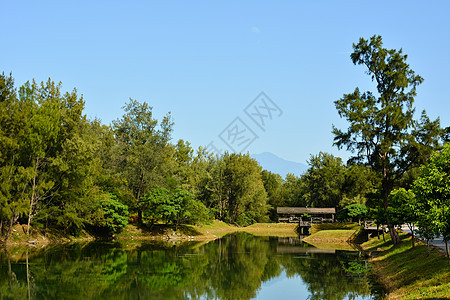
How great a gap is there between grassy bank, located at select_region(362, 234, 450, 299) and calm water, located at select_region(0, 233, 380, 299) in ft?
4.34

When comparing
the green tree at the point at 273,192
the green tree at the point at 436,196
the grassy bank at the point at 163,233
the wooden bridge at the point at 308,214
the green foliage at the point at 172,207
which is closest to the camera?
the green tree at the point at 436,196

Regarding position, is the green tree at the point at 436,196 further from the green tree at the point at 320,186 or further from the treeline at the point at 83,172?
the green tree at the point at 320,186

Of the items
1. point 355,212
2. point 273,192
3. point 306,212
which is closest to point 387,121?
point 355,212

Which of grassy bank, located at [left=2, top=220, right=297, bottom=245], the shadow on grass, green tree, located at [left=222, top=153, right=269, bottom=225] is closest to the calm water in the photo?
grassy bank, located at [left=2, top=220, right=297, bottom=245]

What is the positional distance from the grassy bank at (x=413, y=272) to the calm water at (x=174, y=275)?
1323 mm

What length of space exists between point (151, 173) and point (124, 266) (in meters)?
28.3

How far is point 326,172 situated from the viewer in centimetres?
3566

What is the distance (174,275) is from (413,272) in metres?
14.0

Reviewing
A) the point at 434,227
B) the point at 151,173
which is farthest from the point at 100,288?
the point at 151,173

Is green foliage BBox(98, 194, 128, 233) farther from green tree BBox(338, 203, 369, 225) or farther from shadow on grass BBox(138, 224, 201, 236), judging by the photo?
green tree BBox(338, 203, 369, 225)

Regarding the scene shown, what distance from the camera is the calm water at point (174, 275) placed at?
20.8 meters

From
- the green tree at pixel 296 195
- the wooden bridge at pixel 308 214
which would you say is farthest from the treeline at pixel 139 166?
the green tree at pixel 296 195

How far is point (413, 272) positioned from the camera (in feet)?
70.6

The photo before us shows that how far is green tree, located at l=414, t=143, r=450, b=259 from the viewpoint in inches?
680
